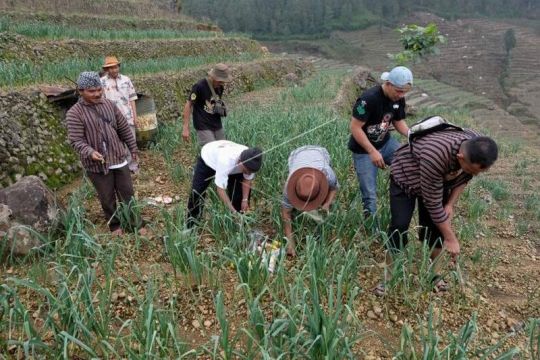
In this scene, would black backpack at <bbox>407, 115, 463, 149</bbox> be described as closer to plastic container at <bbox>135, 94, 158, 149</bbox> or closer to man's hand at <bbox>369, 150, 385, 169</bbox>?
man's hand at <bbox>369, 150, 385, 169</bbox>

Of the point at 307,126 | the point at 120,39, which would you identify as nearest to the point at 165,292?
the point at 307,126

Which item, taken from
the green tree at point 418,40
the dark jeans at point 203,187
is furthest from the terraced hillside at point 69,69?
the green tree at point 418,40

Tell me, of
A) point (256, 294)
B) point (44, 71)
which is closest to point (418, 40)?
point (44, 71)

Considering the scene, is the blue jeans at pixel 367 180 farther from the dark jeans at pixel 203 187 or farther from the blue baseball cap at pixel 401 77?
the dark jeans at pixel 203 187

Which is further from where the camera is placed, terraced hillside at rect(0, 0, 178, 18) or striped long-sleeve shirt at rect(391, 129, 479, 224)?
terraced hillside at rect(0, 0, 178, 18)

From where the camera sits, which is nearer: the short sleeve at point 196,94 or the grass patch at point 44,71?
the short sleeve at point 196,94

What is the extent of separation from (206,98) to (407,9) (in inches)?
2544

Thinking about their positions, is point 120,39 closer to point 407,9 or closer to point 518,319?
point 518,319

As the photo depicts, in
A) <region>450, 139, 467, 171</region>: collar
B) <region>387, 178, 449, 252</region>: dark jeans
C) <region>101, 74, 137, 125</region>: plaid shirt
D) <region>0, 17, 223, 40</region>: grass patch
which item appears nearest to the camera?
<region>450, 139, 467, 171</region>: collar

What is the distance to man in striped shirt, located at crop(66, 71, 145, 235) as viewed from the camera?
3020 millimetres

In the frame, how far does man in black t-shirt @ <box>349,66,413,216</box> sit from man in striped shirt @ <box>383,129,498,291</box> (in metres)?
0.37

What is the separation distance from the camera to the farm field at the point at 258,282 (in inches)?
75.8

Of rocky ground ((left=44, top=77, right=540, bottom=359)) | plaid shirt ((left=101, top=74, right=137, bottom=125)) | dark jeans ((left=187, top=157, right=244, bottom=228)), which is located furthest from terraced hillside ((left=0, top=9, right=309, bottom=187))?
dark jeans ((left=187, top=157, right=244, bottom=228))

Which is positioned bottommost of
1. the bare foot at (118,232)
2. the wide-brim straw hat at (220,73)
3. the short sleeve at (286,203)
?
the bare foot at (118,232)
